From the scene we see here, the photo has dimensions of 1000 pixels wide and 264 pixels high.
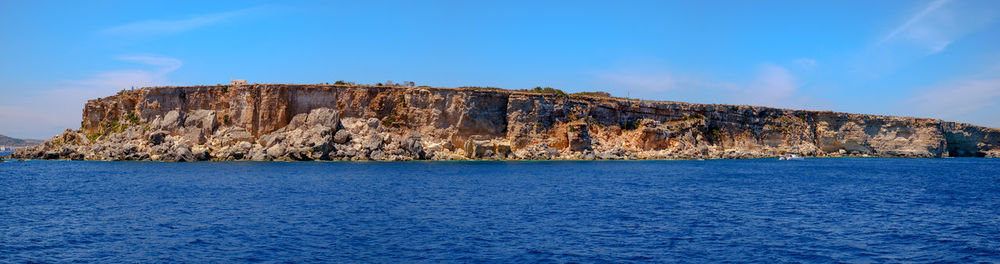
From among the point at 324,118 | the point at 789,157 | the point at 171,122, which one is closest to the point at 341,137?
the point at 324,118

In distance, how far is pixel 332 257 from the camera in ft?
55.2

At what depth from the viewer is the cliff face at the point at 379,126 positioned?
213ft

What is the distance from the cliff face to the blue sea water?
25.8 meters

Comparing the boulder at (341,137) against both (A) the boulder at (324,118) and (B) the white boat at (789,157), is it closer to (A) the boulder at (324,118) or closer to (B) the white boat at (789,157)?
(A) the boulder at (324,118)

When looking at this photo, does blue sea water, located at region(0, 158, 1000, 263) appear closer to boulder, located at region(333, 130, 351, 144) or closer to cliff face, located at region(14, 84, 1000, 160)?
boulder, located at region(333, 130, 351, 144)

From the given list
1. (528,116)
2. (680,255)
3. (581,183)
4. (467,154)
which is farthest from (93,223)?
(528,116)

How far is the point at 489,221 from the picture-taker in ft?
74.5

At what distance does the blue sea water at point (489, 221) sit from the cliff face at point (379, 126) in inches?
1016

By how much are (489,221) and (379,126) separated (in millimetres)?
48324

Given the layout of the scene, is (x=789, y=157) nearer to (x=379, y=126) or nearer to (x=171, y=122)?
(x=379, y=126)

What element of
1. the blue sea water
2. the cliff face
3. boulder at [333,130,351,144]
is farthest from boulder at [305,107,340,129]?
the blue sea water

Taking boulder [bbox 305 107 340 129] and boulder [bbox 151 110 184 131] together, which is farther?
boulder [bbox 151 110 184 131]

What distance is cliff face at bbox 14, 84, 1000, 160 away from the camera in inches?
2562

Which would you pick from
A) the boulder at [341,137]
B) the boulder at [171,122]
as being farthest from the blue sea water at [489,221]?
the boulder at [171,122]
